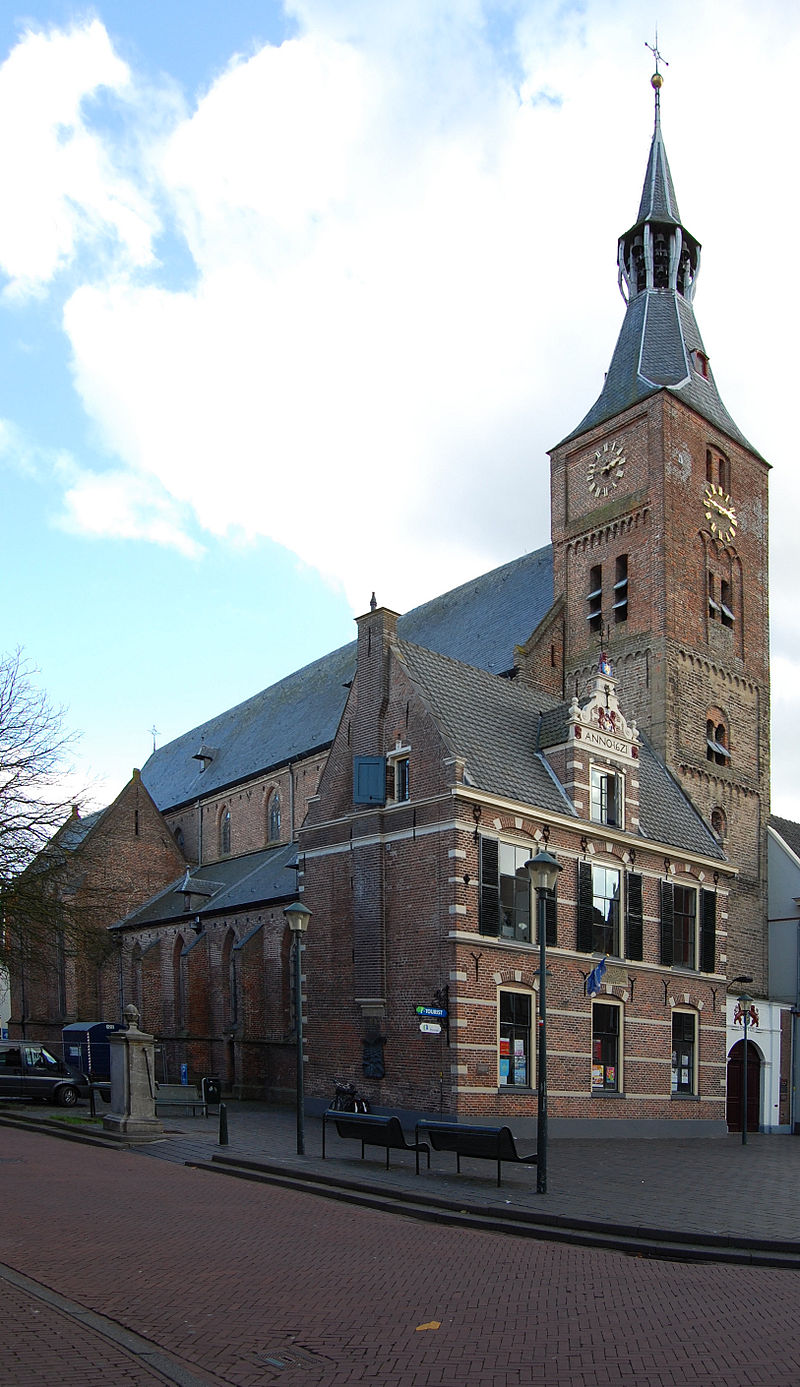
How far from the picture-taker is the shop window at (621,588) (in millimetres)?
36344

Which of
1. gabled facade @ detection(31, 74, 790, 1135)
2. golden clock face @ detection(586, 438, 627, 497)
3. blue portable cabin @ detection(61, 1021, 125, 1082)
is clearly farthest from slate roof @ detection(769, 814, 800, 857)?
blue portable cabin @ detection(61, 1021, 125, 1082)

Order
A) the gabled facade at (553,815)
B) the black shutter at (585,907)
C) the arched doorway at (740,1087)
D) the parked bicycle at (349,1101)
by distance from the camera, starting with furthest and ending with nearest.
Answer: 1. the arched doorway at (740,1087)
2. the black shutter at (585,907)
3. the gabled facade at (553,815)
4. the parked bicycle at (349,1101)

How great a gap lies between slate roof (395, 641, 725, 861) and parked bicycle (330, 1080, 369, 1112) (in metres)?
6.73

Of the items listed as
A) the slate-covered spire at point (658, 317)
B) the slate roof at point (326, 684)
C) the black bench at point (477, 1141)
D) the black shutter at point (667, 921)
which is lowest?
the black bench at point (477, 1141)

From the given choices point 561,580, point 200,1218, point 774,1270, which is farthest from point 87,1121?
point 561,580

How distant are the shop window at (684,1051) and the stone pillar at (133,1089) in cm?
1351

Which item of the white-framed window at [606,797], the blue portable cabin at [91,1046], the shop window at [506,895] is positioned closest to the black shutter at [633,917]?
the white-framed window at [606,797]

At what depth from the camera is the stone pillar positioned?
68.8 feet

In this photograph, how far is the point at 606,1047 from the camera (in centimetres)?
2638

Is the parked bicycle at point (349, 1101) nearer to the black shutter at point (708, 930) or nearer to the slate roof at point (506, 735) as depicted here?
the slate roof at point (506, 735)

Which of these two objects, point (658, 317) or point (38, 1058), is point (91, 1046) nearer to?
point (38, 1058)

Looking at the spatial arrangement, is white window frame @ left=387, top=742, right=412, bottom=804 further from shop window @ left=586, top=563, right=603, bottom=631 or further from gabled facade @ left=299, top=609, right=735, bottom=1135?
shop window @ left=586, top=563, right=603, bottom=631

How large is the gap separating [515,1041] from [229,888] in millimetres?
17780

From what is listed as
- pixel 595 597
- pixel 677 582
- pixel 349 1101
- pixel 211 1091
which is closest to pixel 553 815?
pixel 349 1101
